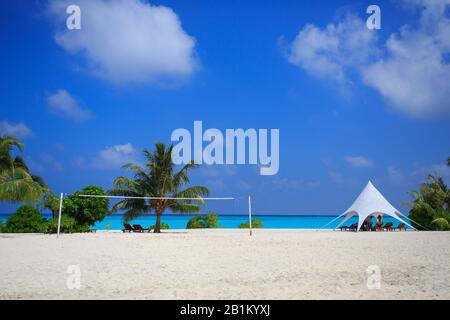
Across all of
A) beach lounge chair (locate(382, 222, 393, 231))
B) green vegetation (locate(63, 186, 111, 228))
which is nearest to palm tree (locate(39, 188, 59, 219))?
green vegetation (locate(63, 186, 111, 228))

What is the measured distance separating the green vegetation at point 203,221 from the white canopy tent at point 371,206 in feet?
29.2

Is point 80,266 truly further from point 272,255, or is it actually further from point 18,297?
point 272,255

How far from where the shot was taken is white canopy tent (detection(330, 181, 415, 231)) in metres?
23.0

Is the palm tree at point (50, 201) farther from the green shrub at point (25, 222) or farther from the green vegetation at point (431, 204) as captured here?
the green vegetation at point (431, 204)

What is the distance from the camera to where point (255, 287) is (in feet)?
20.4

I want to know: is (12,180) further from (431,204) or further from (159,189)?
(431,204)

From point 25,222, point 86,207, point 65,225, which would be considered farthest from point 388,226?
point 25,222

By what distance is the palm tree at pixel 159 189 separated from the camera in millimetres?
21656

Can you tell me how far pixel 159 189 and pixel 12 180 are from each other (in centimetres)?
684

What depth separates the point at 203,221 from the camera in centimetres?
2883

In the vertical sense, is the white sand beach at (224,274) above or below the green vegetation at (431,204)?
below

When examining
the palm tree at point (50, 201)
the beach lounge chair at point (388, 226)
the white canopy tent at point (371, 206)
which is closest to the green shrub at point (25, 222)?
the palm tree at point (50, 201)
